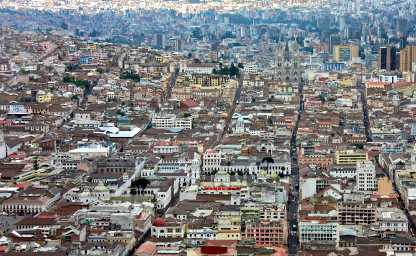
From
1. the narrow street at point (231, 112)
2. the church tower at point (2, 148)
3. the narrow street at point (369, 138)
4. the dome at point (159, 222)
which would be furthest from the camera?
the narrow street at point (231, 112)

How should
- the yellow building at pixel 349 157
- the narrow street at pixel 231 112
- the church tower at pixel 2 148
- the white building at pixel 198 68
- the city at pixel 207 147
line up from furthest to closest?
the white building at pixel 198 68 → the narrow street at pixel 231 112 → the church tower at pixel 2 148 → the yellow building at pixel 349 157 → the city at pixel 207 147

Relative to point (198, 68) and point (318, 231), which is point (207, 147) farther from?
point (198, 68)

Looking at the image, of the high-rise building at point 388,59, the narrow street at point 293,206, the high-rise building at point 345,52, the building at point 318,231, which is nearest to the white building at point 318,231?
the building at point 318,231

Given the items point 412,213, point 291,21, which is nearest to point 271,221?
point 412,213

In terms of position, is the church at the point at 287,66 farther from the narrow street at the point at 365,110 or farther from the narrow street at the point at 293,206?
the narrow street at the point at 293,206

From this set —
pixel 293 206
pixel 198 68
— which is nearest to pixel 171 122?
pixel 293 206

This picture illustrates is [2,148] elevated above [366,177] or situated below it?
below

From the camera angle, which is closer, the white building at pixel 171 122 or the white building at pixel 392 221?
the white building at pixel 392 221
